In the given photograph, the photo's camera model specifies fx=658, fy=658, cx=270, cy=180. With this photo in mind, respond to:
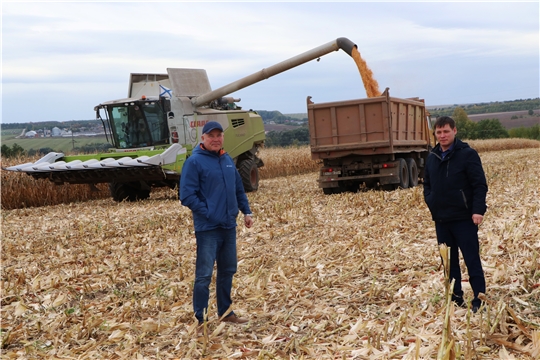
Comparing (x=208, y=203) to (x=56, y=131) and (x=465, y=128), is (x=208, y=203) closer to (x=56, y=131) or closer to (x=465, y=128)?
(x=56, y=131)

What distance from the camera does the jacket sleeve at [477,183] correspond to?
533 centimetres

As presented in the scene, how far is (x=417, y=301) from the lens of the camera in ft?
18.7

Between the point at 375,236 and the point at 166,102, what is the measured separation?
9677 millimetres

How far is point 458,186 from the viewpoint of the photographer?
17.9 ft

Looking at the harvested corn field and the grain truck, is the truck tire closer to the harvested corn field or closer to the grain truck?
the grain truck

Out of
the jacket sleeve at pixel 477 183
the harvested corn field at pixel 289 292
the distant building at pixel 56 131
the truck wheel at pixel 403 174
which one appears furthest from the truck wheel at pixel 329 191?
the distant building at pixel 56 131

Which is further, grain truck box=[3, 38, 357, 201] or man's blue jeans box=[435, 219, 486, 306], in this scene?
grain truck box=[3, 38, 357, 201]

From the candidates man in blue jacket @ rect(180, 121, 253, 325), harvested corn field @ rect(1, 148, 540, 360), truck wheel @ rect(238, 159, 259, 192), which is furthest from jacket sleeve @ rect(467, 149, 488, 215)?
truck wheel @ rect(238, 159, 259, 192)

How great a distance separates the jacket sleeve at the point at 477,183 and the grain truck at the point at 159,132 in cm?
1083

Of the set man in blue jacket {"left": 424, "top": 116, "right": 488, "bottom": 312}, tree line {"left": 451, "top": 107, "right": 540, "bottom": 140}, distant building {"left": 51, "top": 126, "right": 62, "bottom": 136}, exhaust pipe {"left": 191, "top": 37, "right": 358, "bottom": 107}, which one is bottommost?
tree line {"left": 451, "top": 107, "right": 540, "bottom": 140}

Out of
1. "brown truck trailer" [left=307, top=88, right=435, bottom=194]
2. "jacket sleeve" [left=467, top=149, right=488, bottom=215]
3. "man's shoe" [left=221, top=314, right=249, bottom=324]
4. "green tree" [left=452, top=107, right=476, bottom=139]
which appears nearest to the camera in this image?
"jacket sleeve" [left=467, top=149, right=488, bottom=215]

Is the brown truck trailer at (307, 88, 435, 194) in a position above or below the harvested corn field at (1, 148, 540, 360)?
above

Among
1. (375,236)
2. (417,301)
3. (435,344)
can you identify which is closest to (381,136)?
(375,236)

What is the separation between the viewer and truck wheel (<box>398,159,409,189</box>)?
15.8m
